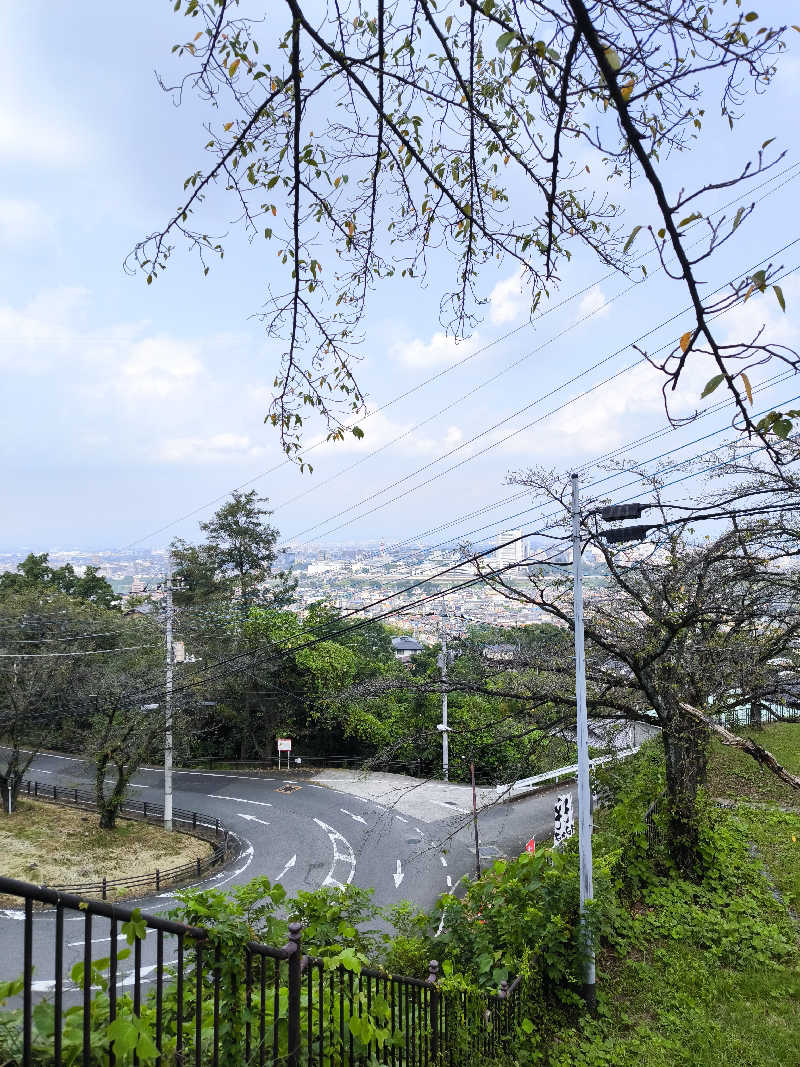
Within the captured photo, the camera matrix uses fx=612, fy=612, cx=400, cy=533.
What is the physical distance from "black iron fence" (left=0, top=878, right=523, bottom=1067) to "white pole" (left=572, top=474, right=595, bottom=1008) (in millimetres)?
2071

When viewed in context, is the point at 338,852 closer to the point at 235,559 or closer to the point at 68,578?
the point at 235,559

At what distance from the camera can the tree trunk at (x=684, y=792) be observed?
8219 millimetres

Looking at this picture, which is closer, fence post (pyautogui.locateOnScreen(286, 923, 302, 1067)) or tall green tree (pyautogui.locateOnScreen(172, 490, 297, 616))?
fence post (pyautogui.locateOnScreen(286, 923, 302, 1067))

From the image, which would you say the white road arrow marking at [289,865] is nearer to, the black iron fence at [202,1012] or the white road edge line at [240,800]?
the white road edge line at [240,800]

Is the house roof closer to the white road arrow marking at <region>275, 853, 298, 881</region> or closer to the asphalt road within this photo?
the asphalt road

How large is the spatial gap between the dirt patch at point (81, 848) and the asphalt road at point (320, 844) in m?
1.06

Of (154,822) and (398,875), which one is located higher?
(398,875)

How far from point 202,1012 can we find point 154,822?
58.9 ft

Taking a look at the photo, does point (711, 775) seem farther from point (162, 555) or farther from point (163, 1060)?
point (162, 555)

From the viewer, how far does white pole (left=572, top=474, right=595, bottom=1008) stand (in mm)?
6242

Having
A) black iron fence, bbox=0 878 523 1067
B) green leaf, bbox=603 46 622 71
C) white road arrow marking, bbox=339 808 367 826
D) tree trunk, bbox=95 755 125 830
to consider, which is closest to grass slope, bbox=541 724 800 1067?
black iron fence, bbox=0 878 523 1067

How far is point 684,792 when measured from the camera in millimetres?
8406

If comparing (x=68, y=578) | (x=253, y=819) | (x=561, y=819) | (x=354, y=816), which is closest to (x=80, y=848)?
(x=253, y=819)

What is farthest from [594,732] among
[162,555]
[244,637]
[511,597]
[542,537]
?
[162,555]
